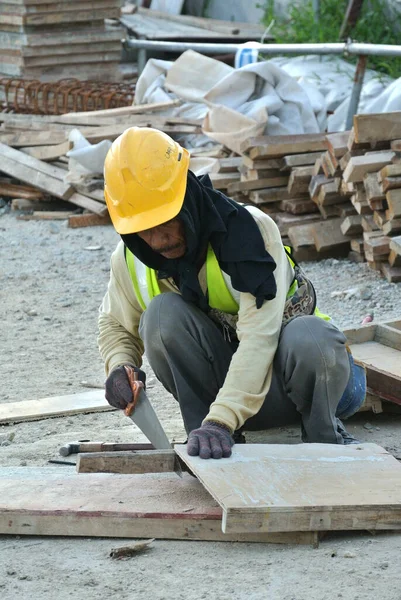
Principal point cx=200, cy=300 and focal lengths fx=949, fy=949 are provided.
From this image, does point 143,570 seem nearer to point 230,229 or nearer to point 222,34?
point 230,229

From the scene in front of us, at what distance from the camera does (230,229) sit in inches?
140

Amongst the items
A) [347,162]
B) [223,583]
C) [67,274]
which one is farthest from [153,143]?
[67,274]

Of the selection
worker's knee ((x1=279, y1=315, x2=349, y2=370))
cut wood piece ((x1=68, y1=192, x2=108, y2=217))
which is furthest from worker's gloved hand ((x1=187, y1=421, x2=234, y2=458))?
cut wood piece ((x1=68, y1=192, x2=108, y2=217))

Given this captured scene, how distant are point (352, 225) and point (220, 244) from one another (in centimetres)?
395

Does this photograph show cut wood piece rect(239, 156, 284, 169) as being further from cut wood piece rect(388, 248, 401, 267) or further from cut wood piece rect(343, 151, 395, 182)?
cut wood piece rect(388, 248, 401, 267)

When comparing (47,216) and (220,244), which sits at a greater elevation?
(220,244)

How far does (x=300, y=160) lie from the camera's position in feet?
25.8

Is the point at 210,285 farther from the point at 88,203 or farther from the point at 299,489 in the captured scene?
the point at 88,203

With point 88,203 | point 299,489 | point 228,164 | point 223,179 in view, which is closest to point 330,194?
point 223,179

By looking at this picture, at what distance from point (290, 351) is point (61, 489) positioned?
39.0 inches

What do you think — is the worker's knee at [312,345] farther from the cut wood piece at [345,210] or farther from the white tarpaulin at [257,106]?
the white tarpaulin at [257,106]

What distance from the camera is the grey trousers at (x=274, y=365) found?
3.62m

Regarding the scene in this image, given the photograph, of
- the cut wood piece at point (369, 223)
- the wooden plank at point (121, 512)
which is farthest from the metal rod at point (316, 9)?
the wooden plank at point (121, 512)

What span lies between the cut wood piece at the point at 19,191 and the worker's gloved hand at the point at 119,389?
723 centimetres
